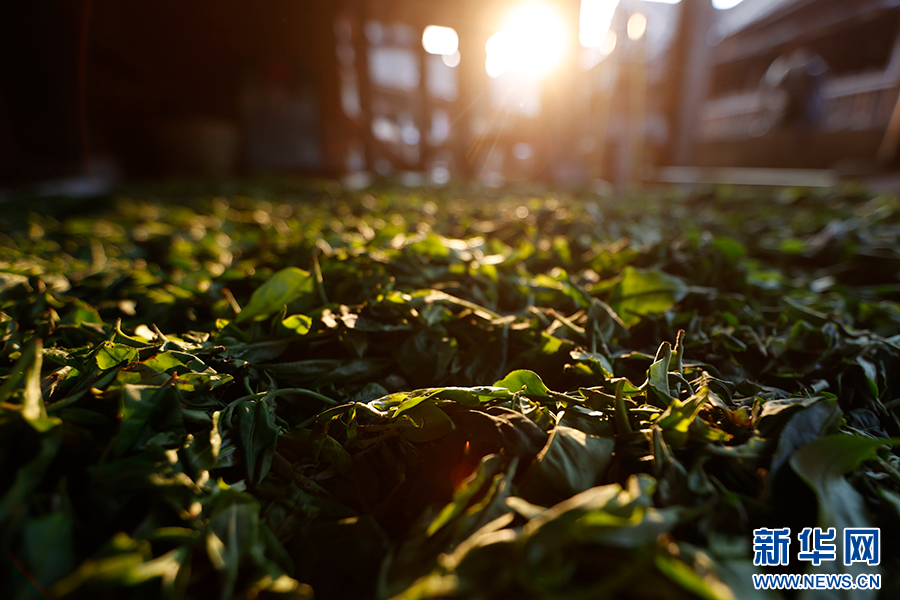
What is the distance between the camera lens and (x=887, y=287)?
1.40 metres

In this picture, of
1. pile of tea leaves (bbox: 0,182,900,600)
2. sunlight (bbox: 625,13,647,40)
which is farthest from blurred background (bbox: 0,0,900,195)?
pile of tea leaves (bbox: 0,182,900,600)

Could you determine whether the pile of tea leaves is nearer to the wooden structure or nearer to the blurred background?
the blurred background

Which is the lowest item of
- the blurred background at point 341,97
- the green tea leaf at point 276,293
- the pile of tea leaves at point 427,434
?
the pile of tea leaves at point 427,434

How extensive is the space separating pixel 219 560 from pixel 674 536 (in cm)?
49

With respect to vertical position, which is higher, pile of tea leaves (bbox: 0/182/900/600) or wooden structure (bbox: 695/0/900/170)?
wooden structure (bbox: 695/0/900/170)

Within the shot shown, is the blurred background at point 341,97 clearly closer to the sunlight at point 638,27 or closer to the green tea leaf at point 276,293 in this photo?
the sunlight at point 638,27

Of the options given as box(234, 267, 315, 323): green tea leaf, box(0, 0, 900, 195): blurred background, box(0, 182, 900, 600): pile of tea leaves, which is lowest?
box(0, 182, 900, 600): pile of tea leaves

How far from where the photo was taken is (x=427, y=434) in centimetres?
70

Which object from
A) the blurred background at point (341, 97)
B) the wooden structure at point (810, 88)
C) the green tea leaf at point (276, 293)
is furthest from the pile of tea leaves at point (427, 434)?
the wooden structure at point (810, 88)

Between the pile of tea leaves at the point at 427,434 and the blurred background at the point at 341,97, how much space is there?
597cm

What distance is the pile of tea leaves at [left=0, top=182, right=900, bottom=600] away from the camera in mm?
441

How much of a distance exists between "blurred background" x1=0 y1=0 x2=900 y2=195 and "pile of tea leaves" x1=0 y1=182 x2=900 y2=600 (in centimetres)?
597

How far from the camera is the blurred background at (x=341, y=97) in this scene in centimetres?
603

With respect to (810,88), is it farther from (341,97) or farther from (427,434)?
(427,434)
